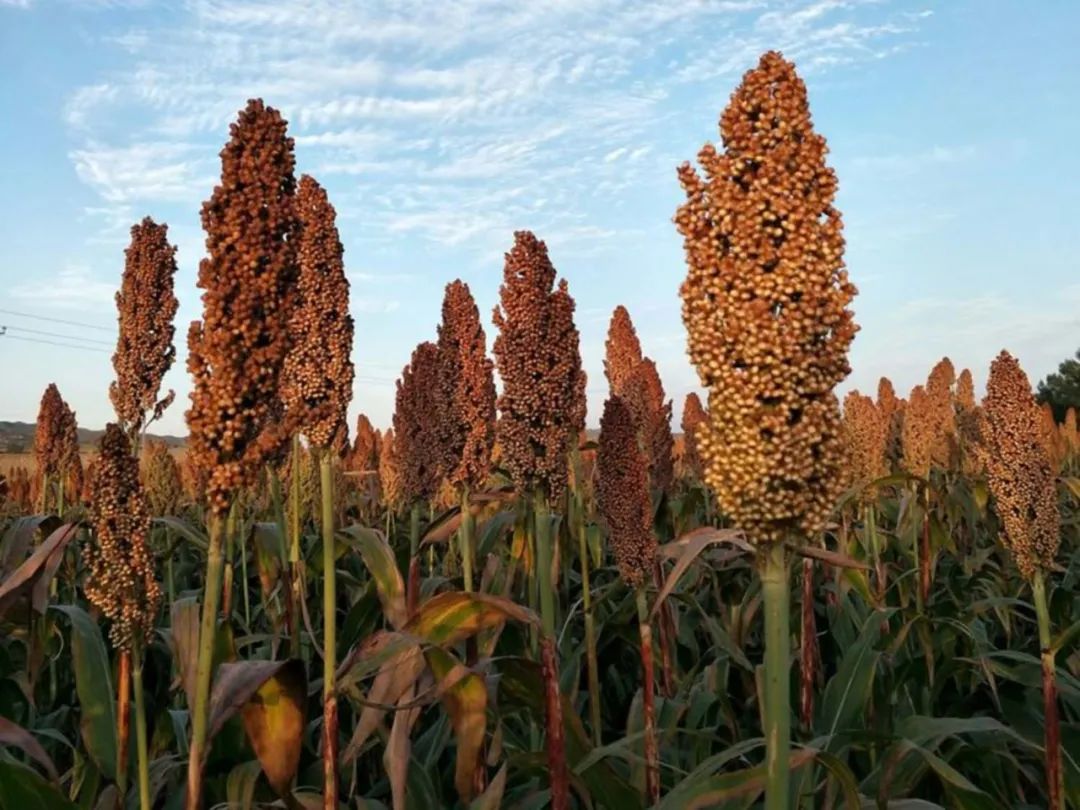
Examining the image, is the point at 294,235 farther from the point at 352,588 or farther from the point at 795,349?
the point at 352,588

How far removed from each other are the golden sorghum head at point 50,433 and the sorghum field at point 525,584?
2641 mm

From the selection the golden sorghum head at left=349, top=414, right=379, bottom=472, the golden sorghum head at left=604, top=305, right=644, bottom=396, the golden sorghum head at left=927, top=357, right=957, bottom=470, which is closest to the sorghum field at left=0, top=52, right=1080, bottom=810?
the golden sorghum head at left=604, top=305, right=644, bottom=396

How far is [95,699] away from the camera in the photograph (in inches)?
132

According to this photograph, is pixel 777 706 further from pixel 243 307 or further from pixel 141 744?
pixel 141 744

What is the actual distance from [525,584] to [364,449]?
1142 cm

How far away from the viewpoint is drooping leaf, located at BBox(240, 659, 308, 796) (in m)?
2.61

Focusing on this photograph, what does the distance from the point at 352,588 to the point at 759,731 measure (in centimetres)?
344

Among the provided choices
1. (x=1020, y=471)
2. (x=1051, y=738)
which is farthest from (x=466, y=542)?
(x=1020, y=471)

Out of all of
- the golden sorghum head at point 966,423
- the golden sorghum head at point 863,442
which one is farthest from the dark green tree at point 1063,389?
the golden sorghum head at point 863,442

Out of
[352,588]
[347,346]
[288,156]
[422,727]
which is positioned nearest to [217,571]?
[347,346]

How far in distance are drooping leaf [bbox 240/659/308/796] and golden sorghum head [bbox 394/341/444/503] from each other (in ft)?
7.58

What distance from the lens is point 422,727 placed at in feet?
15.3

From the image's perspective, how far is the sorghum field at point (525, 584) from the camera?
6.90 feet

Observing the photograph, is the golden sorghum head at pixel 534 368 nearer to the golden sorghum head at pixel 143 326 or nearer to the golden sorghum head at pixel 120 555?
the golden sorghum head at pixel 120 555
